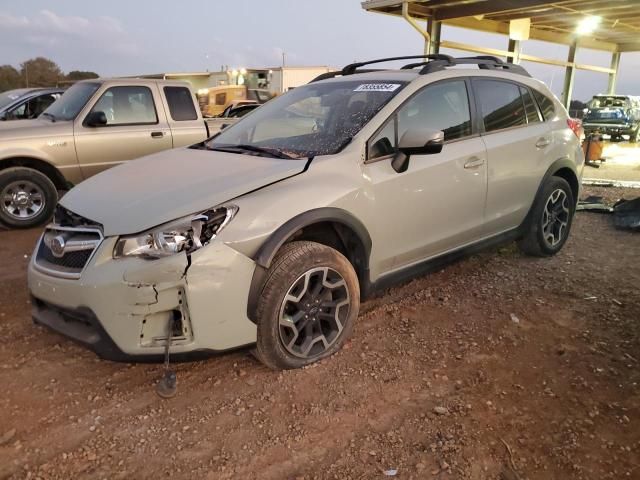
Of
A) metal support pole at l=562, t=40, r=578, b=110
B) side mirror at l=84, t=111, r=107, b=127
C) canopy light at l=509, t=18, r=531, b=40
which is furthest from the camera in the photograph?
metal support pole at l=562, t=40, r=578, b=110

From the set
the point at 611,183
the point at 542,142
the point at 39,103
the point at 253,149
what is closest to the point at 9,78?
the point at 39,103

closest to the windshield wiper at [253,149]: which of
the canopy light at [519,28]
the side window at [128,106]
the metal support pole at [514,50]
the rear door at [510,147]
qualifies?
the rear door at [510,147]

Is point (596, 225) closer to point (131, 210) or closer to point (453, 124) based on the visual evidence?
point (453, 124)

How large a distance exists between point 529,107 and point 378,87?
1707 mm

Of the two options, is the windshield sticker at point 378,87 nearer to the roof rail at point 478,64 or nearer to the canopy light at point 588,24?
the roof rail at point 478,64

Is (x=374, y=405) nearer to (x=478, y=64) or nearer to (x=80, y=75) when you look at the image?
(x=478, y=64)

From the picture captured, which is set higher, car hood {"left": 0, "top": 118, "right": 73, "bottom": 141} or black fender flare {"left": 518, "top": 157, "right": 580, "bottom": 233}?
car hood {"left": 0, "top": 118, "right": 73, "bottom": 141}

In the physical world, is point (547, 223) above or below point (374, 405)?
above

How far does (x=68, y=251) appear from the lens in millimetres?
2676

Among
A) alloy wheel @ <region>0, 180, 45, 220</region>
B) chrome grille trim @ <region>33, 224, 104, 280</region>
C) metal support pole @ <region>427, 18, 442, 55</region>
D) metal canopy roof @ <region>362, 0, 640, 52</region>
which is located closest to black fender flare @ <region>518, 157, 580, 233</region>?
chrome grille trim @ <region>33, 224, 104, 280</region>

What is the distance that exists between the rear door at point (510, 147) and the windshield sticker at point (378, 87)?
0.83m

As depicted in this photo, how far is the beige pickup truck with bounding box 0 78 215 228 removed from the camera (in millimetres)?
5953

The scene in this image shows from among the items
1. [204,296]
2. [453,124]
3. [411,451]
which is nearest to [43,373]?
[204,296]

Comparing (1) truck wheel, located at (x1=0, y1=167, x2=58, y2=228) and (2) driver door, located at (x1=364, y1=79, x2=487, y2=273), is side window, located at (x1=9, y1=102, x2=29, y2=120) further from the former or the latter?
(2) driver door, located at (x1=364, y1=79, x2=487, y2=273)
